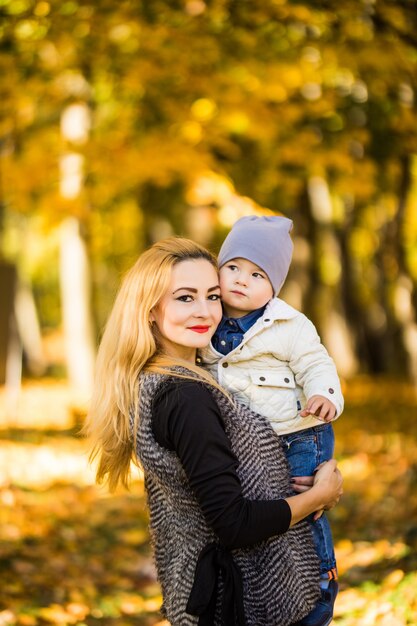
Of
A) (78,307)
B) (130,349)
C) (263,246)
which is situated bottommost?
(78,307)

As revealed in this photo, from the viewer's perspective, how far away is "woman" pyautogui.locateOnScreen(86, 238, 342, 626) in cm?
245

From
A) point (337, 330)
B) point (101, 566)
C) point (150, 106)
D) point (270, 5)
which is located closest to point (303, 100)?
point (150, 106)

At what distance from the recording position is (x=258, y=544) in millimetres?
2602

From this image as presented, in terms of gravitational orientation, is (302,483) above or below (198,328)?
below

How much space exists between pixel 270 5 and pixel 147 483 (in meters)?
4.82

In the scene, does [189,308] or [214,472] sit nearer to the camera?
[214,472]

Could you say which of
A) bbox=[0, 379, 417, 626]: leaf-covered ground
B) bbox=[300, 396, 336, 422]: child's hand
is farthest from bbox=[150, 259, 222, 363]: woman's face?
bbox=[0, 379, 417, 626]: leaf-covered ground

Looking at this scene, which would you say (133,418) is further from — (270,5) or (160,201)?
(160,201)

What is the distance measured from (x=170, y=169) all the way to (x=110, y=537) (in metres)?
4.60

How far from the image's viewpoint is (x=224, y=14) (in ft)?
24.0

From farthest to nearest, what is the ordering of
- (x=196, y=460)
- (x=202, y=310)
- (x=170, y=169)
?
1. (x=170, y=169)
2. (x=202, y=310)
3. (x=196, y=460)

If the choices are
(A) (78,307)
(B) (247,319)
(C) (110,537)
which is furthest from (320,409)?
(A) (78,307)

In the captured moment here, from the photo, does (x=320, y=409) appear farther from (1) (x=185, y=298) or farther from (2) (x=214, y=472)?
(1) (x=185, y=298)

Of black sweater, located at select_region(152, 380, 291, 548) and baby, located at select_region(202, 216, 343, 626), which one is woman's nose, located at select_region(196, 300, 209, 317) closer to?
baby, located at select_region(202, 216, 343, 626)
